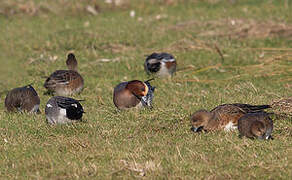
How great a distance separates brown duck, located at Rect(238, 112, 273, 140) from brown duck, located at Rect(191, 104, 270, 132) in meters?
0.36

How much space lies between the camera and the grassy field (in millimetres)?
6445

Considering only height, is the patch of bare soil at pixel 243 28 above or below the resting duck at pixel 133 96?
above

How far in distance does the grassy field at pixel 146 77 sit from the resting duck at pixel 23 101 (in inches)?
11.5

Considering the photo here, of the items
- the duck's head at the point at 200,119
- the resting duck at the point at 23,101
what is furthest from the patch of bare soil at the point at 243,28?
the duck's head at the point at 200,119

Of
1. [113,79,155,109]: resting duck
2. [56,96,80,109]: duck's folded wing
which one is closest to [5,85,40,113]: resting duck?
[56,96,80,109]: duck's folded wing

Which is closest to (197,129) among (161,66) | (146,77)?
(161,66)

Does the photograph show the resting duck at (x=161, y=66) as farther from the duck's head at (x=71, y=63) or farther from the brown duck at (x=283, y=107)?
the brown duck at (x=283, y=107)

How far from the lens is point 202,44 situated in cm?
1434

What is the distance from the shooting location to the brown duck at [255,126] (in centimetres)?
695

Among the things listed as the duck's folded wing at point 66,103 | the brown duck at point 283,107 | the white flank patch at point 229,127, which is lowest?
the white flank patch at point 229,127

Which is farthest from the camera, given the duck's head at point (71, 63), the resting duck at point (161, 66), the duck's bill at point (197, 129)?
the resting duck at point (161, 66)

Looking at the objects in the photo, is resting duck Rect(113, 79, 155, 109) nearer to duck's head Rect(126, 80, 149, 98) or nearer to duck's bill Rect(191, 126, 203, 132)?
duck's head Rect(126, 80, 149, 98)

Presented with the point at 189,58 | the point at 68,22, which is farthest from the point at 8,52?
the point at 189,58

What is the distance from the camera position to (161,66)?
12.3m
